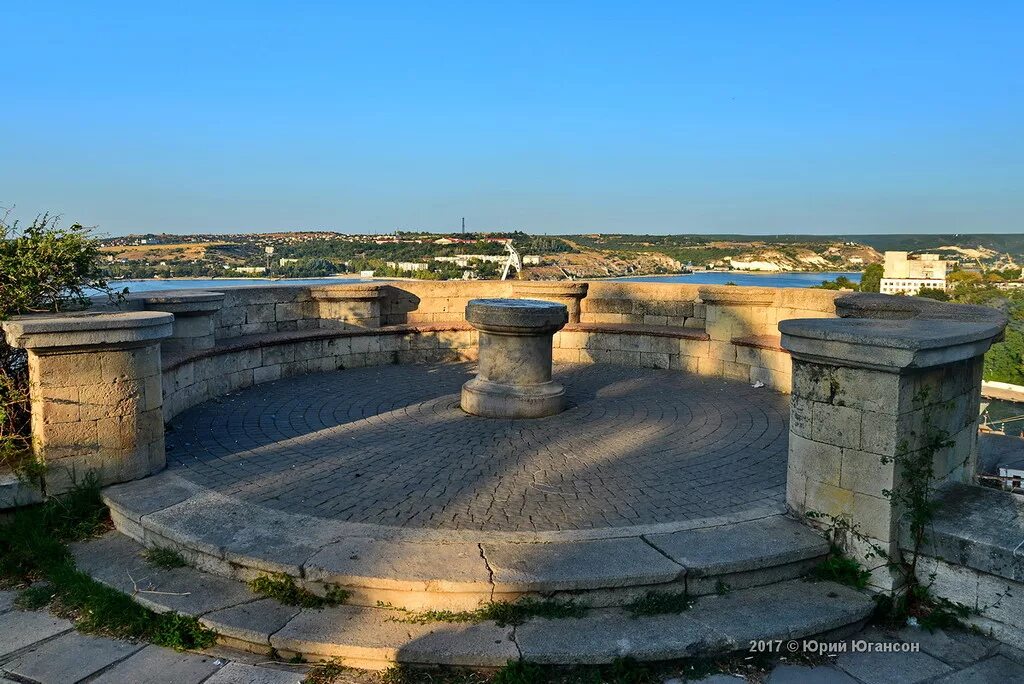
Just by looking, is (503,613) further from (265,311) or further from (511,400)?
(265,311)

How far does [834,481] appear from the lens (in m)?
3.79

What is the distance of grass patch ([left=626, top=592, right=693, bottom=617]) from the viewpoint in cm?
322

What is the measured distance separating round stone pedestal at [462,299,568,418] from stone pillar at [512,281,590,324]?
313 centimetres

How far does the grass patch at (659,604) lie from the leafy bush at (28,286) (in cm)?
400

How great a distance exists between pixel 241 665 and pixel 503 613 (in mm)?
1175

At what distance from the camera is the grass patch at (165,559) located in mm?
3693

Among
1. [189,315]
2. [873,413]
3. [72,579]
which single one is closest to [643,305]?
[189,315]

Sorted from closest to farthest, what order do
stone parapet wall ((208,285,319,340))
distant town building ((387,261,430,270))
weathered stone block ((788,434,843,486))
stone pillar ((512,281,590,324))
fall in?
weathered stone block ((788,434,843,486)) < stone parapet wall ((208,285,319,340)) < stone pillar ((512,281,590,324)) < distant town building ((387,261,430,270))

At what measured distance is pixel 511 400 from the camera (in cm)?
707

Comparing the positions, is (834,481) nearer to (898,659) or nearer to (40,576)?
(898,659)

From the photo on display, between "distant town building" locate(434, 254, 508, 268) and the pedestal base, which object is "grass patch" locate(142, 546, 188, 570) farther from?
"distant town building" locate(434, 254, 508, 268)

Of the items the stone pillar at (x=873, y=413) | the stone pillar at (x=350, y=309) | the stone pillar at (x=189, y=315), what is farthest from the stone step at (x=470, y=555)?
the stone pillar at (x=350, y=309)

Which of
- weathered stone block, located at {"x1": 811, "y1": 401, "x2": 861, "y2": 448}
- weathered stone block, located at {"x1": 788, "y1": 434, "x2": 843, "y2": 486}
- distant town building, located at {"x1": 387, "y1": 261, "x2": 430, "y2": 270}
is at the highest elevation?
distant town building, located at {"x1": 387, "y1": 261, "x2": 430, "y2": 270}

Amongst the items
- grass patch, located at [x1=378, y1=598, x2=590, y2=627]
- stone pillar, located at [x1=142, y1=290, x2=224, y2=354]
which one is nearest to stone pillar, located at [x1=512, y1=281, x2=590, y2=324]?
stone pillar, located at [x1=142, y1=290, x2=224, y2=354]
